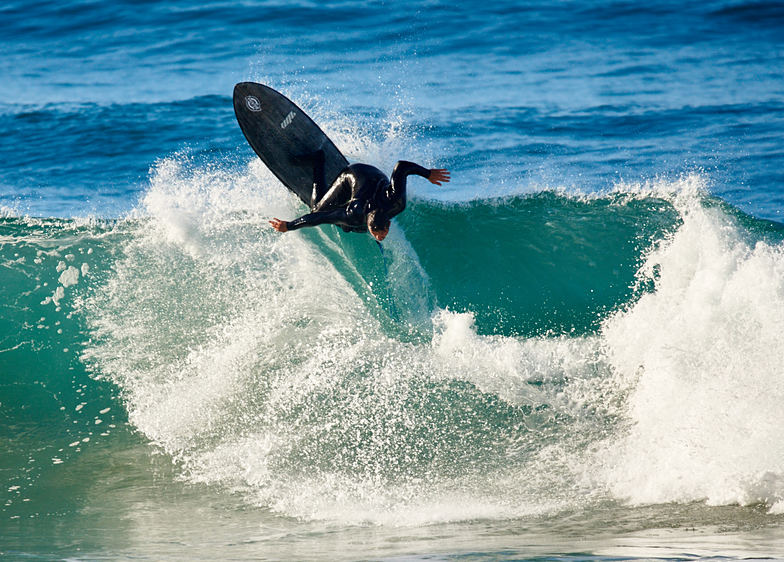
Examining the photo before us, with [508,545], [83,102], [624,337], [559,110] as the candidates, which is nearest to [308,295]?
[624,337]

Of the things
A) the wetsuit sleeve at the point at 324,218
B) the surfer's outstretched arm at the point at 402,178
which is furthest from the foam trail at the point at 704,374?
the wetsuit sleeve at the point at 324,218

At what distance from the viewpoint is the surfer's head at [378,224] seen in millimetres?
6137

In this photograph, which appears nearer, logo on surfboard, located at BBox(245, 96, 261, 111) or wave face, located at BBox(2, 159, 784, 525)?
wave face, located at BBox(2, 159, 784, 525)

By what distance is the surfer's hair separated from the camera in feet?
20.2

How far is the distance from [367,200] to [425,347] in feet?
4.25

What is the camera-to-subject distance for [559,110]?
1395 cm

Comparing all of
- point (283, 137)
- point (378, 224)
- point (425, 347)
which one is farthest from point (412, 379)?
point (283, 137)

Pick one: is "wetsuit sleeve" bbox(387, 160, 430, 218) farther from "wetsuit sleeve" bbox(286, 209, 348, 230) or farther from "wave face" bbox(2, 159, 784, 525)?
"wave face" bbox(2, 159, 784, 525)

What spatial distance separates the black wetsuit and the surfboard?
85 cm

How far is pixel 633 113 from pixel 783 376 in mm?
9124

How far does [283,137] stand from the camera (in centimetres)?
732

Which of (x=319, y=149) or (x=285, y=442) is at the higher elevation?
(x=319, y=149)

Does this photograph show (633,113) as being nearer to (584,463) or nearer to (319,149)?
(319,149)

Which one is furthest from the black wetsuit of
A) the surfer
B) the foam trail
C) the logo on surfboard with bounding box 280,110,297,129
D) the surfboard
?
the foam trail
